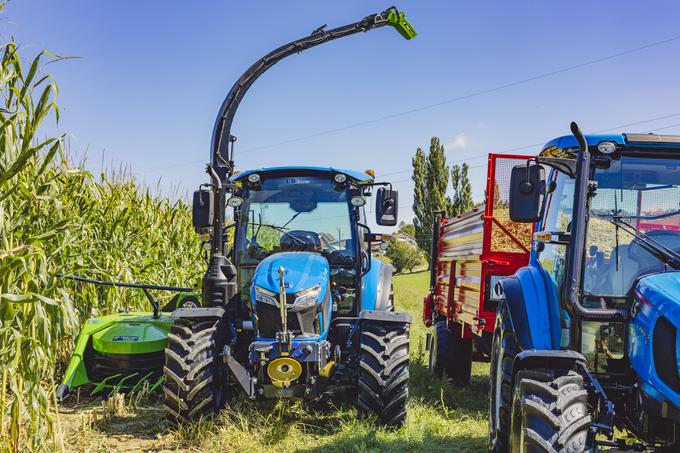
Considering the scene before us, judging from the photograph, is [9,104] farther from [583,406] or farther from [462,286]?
[462,286]

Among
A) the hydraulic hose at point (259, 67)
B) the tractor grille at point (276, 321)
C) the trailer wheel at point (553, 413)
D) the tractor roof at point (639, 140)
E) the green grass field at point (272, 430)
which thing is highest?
the hydraulic hose at point (259, 67)

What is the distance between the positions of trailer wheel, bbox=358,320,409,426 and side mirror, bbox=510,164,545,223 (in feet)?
6.22

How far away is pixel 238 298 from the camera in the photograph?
5.66 meters

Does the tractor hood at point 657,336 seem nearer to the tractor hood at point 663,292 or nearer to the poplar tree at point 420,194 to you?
the tractor hood at point 663,292

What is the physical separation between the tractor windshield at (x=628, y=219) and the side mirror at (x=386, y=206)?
2.28 m

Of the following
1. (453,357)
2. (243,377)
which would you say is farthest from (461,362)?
(243,377)

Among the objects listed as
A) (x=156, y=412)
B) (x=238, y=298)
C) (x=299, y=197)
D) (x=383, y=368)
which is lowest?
(x=156, y=412)

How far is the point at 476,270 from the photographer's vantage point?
20.3ft

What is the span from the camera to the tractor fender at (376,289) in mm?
5887

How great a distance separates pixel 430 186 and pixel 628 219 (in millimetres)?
33761

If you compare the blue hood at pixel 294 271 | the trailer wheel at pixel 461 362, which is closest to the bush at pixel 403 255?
the trailer wheel at pixel 461 362

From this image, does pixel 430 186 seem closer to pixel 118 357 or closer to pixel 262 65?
pixel 262 65

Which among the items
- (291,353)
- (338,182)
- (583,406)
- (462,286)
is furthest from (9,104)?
(462,286)

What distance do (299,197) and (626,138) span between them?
309cm
